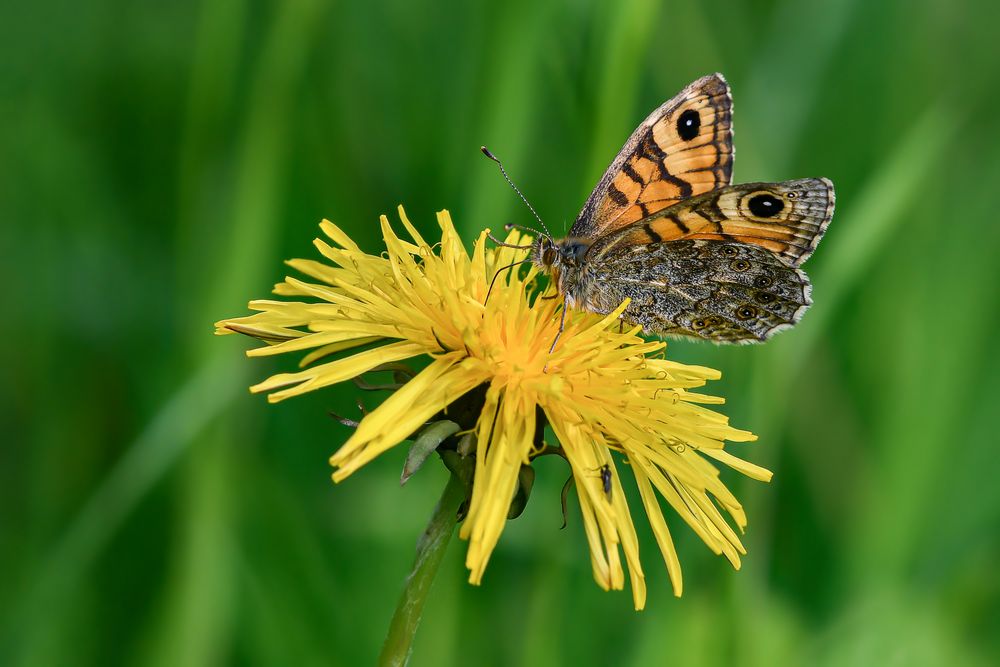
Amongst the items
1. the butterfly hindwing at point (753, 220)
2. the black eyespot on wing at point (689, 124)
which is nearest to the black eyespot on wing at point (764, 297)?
the butterfly hindwing at point (753, 220)

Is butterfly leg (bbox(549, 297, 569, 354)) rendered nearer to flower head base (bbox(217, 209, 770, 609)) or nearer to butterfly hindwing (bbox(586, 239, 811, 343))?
flower head base (bbox(217, 209, 770, 609))

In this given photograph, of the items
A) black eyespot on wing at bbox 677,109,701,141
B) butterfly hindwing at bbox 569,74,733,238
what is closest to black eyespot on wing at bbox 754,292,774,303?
butterfly hindwing at bbox 569,74,733,238

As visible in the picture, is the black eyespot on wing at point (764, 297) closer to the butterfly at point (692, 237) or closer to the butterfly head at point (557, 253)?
the butterfly at point (692, 237)

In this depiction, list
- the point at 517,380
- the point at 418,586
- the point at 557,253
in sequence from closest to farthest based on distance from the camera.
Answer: the point at 418,586 < the point at 517,380 < the point at 557,253

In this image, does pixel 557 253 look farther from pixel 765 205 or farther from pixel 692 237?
pixel 765 205

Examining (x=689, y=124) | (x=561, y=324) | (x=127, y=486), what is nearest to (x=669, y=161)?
(x=689, y=124)

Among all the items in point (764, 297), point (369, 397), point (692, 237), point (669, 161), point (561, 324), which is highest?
point (669, 161)

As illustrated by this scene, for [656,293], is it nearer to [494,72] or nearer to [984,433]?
[494,72]
